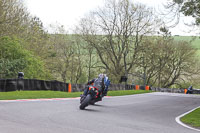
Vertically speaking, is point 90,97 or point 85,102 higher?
point 90,97

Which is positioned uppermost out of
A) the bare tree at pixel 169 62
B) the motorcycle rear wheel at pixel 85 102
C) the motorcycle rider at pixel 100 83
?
the bare tree at pixel 169 62

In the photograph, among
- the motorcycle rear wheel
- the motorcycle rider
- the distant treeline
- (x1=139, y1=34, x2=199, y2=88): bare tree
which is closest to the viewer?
the motorcycle rear wheel

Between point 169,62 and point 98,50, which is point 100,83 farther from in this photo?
point 169,62

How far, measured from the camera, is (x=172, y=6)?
58.7 ft

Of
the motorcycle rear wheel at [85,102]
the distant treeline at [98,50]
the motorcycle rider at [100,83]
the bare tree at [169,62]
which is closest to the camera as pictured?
the motorcycle rear wheel at [85,102]

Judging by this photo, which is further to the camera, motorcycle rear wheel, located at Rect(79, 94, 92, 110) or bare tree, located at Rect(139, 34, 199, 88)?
bare tree, located at Rect(139, 34, 199, 88)

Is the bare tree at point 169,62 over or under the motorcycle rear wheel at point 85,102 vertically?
over

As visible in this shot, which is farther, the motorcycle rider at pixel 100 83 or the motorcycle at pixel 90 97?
the motorcycle rider at pixel 100 83

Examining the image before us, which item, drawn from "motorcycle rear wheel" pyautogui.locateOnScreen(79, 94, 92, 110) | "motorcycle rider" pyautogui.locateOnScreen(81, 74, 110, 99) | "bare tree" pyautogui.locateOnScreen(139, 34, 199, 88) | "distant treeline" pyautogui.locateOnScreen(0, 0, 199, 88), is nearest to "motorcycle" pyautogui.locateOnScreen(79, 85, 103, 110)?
"motorcycle rear wheel" pyautogui.locateOnScreen(79, 94, 92, 110)

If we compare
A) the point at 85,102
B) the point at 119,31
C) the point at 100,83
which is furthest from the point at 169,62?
the point at 85,102

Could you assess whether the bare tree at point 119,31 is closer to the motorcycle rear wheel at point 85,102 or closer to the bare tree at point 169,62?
the bare tree at point 169,62

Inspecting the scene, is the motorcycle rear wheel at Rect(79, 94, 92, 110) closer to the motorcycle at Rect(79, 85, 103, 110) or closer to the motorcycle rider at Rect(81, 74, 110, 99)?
the motorcycle at Rect(79, 85, 103, 110)

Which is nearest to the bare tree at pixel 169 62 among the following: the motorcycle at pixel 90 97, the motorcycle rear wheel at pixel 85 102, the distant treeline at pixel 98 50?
the distant treeline at pixel 98 50

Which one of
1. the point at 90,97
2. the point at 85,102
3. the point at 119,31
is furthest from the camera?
the point at 119,31
